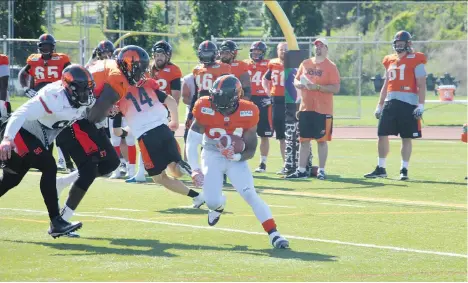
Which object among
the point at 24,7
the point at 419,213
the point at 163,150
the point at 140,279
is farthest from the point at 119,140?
the point at 24,7

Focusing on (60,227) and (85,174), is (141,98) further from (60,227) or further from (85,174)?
(60,227)

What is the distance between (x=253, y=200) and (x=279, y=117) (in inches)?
298

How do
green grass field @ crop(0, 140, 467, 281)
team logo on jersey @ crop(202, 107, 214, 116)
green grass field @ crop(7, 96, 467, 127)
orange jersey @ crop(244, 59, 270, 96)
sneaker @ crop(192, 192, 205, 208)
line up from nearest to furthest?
green grass field @ crop(0, 140, 467, 281) → team logo on jersey @ crop(202, 107, 214, 116) → sneaker @ crop(192, 192, 205, 208) → orange jersey @ crop(244, 59, 270, 96) → green grass field @ crop(7, 96, 467, 127)

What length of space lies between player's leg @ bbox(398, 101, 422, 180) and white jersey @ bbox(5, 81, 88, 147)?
691 cm

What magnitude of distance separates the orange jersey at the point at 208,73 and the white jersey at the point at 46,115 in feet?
16.7

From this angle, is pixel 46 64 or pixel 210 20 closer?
pixel 46 64

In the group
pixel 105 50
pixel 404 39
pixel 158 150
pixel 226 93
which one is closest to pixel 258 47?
pixel 404 39

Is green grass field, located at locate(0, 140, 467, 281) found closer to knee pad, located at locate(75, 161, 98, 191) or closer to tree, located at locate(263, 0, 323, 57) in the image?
knee pad, located at locate(75, 161, 98, 191)

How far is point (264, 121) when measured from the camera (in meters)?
16.4

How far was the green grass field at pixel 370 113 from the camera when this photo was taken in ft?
91.4

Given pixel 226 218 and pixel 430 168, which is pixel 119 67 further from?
pixel 430 168

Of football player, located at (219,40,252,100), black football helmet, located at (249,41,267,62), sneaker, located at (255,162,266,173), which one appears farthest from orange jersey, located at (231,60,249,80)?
sneaker, located at (255,162,266,173)

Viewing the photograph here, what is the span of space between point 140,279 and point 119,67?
290 cm

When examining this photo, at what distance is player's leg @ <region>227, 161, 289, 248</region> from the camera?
29.1 feet
